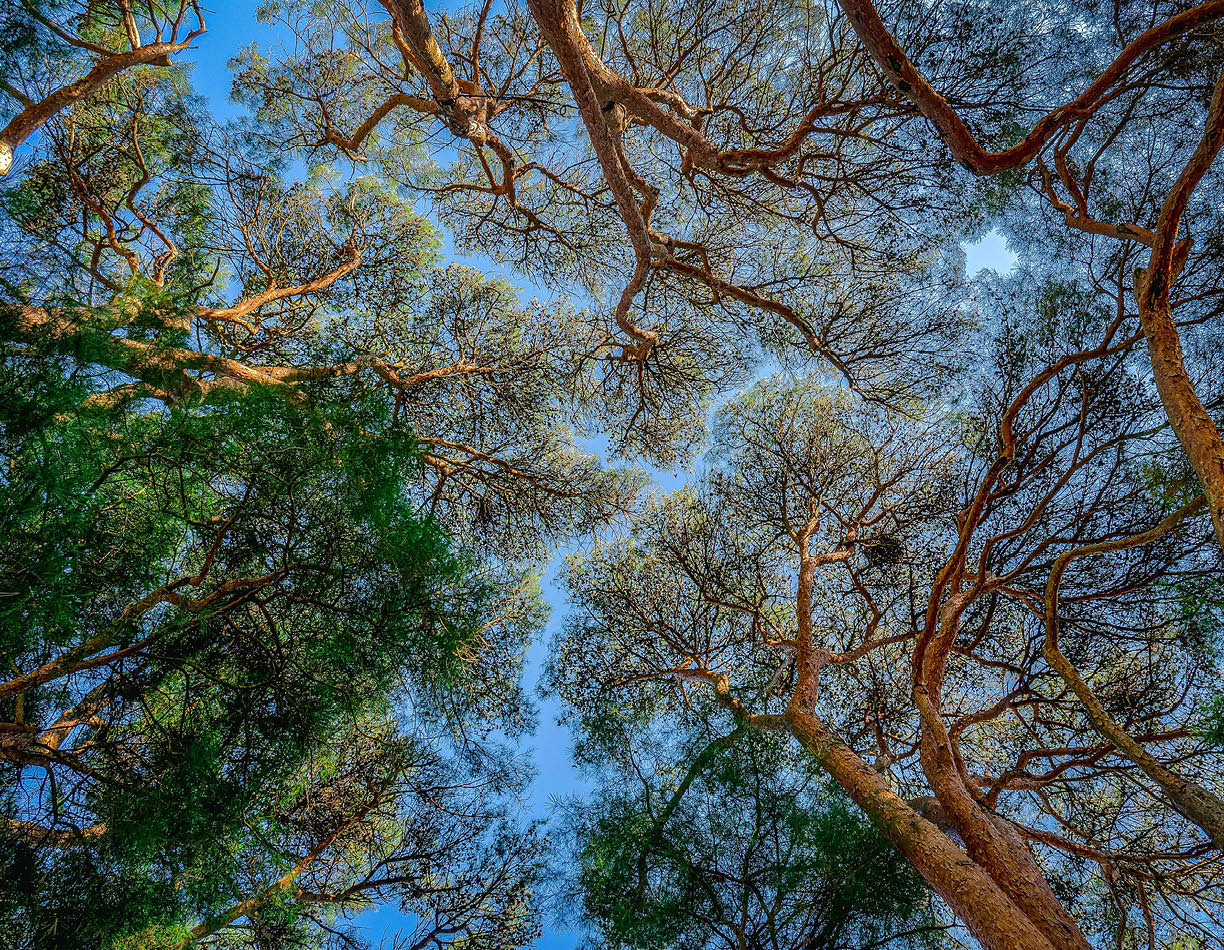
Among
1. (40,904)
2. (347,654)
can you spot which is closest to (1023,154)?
(347,654)

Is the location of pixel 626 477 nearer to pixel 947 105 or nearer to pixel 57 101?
pixel 947 105

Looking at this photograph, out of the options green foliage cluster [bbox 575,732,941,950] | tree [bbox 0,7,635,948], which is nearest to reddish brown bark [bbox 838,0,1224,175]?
tree [bbox 0,7,635,948]

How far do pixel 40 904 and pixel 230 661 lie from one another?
105cm

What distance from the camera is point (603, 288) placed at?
234 inches

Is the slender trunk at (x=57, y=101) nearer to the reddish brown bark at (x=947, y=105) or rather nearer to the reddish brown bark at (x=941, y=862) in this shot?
the reddish brown bark at (x=947, y=105)

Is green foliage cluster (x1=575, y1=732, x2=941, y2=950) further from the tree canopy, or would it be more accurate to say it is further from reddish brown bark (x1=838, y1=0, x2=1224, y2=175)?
reddish brown bark (x1=838, y1=0, x2=1224, y2=175)

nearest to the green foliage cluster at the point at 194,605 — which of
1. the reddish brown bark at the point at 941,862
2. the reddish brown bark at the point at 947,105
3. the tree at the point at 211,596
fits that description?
the tree at the point at 211,596

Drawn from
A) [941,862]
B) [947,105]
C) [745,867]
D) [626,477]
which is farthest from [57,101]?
[941,862]

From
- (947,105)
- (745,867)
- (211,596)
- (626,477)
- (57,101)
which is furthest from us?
(626,477)

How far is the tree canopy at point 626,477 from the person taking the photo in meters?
2.28

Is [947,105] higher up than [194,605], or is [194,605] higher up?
[947,105]

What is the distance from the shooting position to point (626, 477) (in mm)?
5898

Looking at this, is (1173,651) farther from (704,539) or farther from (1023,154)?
(1023,154)

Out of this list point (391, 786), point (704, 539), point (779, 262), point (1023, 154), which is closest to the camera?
point (1023, 154)
